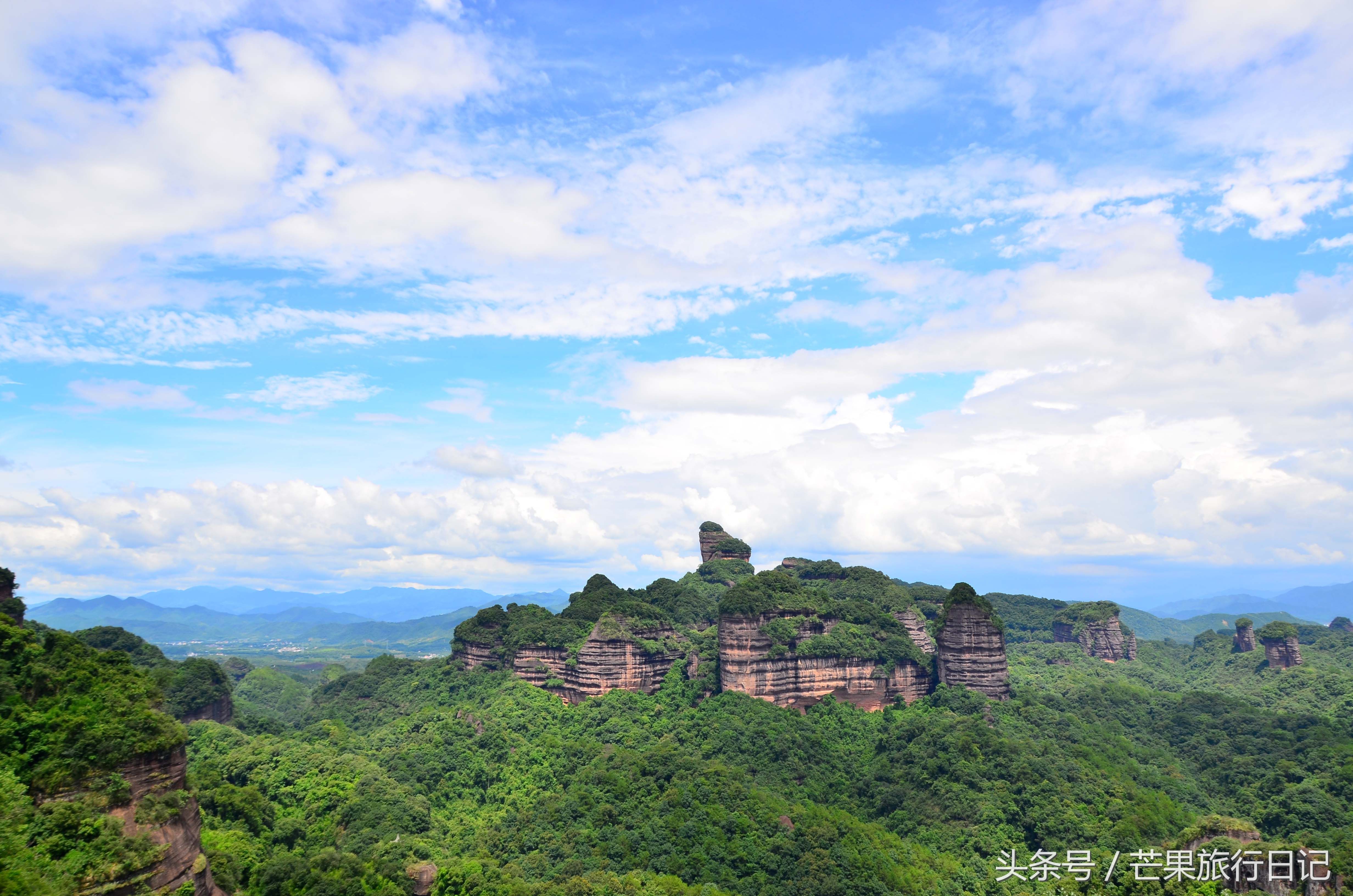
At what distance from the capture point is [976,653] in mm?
92188

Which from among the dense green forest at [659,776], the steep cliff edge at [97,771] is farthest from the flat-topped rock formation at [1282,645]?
the steep cliff edge at [97,771]

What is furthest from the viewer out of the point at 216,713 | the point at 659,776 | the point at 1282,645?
the point at 1282,645

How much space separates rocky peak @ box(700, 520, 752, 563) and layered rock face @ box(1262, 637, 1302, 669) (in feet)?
275

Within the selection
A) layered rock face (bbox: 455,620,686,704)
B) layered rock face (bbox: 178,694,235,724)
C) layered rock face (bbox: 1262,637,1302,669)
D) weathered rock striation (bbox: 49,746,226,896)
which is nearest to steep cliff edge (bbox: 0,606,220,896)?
weathered rock striation (bbox: 49,746,226,896)

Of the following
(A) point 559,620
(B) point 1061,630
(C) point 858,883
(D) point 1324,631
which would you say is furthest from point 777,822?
(D) point 1324,631

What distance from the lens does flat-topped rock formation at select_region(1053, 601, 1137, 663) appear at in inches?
5684

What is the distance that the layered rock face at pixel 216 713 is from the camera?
3285 inches

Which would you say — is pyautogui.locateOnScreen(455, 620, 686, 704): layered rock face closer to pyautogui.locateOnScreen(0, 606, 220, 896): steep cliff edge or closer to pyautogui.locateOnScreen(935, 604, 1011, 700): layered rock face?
pyautogui.locateOnScreen(935, 604, 1011, 700): layered rock face

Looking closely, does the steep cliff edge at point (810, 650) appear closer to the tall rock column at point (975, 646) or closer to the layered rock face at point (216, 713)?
the tall rock column at point (975, 646)

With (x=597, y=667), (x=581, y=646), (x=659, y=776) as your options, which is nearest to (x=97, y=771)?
(x=659, y=776)

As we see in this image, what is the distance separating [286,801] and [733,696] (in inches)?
1727

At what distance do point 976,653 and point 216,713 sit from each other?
3276 inches

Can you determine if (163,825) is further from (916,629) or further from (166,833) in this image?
(916,629)

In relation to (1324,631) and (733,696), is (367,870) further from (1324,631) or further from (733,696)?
(1324,631)
